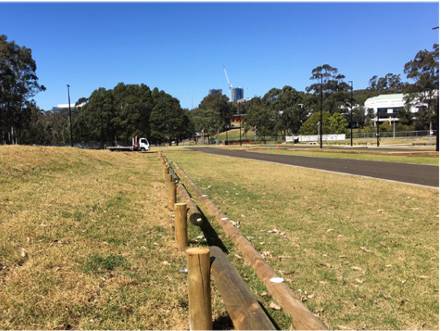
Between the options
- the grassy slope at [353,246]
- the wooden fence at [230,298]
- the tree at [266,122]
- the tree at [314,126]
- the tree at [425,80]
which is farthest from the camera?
the tree at [266,122]

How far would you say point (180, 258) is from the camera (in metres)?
5.91

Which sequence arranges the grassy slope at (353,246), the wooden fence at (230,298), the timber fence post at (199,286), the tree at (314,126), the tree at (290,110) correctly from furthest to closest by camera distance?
the tree at (290,110) < the tree at (314,126) < the grassy slope at (353,246) < the timber fence post at (199,286) < the wooden fence at (230,298)

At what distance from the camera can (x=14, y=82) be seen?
55.7 meters

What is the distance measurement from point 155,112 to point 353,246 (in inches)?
3849

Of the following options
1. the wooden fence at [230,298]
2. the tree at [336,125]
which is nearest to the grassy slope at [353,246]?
the wooden fence at [230,298]

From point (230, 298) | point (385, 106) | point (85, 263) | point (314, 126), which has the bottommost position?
point (85, 263)

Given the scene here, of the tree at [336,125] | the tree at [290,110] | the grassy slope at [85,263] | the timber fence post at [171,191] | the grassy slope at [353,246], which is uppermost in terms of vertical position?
the tree at [290,110]

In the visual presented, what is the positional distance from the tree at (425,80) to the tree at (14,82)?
1961 inches

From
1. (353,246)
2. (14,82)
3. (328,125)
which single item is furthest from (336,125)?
(353,246)

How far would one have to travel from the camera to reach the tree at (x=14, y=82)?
5453cm

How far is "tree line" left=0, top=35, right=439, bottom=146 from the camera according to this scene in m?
55.4

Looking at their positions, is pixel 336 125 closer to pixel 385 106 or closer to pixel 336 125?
pixel 336 125

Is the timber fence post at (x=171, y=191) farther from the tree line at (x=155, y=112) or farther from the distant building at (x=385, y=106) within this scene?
the distant building at (x=385, y=106)

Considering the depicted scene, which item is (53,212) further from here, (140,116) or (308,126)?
(308,126)
